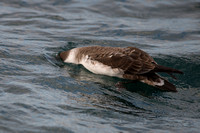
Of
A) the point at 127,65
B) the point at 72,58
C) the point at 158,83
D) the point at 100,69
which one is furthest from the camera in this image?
the point at 72,58

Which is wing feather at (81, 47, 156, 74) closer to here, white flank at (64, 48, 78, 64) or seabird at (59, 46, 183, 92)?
seabird at (59, 46, 183, 92)

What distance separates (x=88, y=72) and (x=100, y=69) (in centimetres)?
44

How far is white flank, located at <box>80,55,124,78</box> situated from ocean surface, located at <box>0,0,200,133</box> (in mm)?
136

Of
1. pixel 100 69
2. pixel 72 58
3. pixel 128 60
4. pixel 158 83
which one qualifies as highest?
pixel 128 60

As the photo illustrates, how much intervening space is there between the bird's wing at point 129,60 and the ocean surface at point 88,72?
0.38m

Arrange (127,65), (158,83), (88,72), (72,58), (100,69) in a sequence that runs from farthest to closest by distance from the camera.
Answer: (72,58), (88,72), (100,69), (127,65), (158,83)

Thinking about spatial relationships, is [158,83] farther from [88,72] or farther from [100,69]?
[88,72]

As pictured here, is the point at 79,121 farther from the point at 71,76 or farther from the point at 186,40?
the point at 186,40

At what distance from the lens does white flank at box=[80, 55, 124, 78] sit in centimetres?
676

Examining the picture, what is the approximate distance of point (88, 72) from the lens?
23.9 ft

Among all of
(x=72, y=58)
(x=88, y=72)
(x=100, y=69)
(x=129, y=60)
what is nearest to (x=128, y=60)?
(x=129, y=60)

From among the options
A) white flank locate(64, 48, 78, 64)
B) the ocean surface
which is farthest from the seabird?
white flank locate(64, 48, 78, 64)

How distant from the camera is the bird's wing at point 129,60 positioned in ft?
21.2

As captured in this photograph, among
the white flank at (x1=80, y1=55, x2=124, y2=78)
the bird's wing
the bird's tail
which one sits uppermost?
the bird's wing
